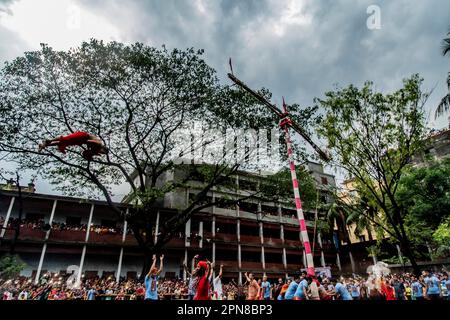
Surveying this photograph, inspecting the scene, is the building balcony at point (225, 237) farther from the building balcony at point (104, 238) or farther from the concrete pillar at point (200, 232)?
the building balcony at point (104, 238)

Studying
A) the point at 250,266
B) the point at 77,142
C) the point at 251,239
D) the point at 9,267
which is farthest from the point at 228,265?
the point at 77,142

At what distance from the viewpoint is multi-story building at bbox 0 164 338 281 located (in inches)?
886

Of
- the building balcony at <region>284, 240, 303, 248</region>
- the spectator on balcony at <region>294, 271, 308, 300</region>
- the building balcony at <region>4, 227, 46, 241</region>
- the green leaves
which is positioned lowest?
the spectator on balcony at <region>294, 271, 308, 300</region>

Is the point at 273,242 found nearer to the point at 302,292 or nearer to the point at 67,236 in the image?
the point at 67,236

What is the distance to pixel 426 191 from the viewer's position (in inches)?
869

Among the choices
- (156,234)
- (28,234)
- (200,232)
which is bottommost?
(28,234)

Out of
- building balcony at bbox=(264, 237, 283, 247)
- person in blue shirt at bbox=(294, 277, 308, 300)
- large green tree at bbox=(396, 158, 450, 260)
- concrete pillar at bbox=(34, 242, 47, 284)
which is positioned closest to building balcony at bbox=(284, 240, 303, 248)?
building balcony at bbox=(264, 237, 283, 247)

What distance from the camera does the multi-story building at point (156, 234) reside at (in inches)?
886

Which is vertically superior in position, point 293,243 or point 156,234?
point 293,243

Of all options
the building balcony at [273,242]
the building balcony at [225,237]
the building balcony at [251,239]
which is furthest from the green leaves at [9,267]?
the building balcony at [273,242]

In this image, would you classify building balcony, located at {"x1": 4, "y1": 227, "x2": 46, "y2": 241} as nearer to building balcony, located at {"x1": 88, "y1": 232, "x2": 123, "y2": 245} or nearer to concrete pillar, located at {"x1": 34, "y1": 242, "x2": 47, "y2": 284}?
concrete pillar, located at {"x1": 34, "y1": 242, "x2": 47, "y2": 284}

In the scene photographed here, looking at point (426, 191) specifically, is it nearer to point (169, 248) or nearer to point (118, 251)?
point (169, 248)

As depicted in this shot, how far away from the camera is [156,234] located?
2609 cm
